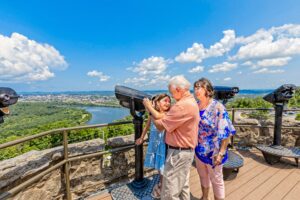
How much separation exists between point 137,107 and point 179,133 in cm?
70

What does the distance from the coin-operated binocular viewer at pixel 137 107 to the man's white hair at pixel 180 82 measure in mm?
514

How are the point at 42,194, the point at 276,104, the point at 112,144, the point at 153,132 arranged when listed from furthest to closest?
1. the point at 276,104
2. the point at 112,144
3. the point at 153,132
4. the point at 42,194

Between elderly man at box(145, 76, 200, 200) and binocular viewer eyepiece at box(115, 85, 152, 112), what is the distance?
516 millimetres

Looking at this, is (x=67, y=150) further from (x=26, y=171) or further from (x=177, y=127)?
(x=177, y=127)

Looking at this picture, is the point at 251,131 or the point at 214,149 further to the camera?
the point at 251,131

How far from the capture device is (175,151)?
1.52 metres

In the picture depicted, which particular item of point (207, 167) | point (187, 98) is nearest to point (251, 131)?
point (207, 167)

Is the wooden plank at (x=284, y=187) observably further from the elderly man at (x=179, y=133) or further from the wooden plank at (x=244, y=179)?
the elderly man at (x=179, y=133)

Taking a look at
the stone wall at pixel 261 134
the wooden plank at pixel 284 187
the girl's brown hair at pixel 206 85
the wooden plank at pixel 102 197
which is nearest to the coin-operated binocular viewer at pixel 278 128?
the wooden plank at pixel 284 187

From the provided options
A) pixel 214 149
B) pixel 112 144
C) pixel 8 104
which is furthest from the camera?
pixel 112 144

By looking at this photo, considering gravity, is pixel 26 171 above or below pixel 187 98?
below

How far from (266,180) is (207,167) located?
126cm

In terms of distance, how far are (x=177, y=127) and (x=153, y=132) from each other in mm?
588

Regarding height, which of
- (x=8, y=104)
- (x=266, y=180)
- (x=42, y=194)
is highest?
(x=8, y=104)
